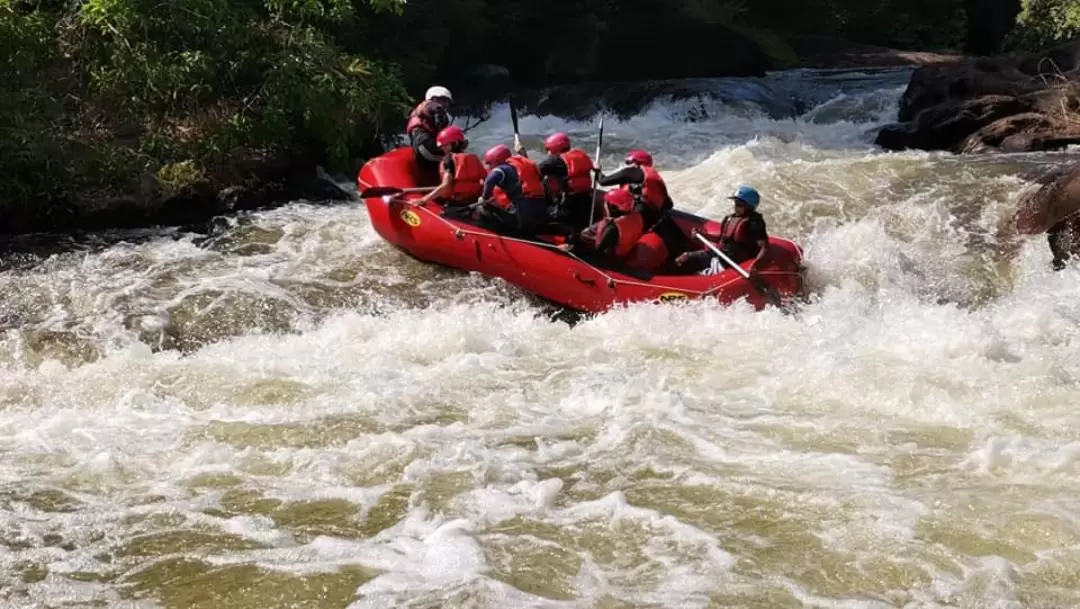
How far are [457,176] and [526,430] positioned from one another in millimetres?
3288

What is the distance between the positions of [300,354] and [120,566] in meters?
2.71

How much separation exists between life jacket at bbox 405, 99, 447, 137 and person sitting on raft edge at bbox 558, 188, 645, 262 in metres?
2.31

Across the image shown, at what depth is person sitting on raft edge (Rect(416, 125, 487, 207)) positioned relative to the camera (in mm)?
8641

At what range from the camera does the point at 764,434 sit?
5.80 meters

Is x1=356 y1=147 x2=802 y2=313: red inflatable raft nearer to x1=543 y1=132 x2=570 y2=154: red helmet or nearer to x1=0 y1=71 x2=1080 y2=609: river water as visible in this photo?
x1=0 y1=71 x2=1080 y2=609: river water

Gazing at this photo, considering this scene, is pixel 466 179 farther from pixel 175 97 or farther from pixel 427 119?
pixel 175 97

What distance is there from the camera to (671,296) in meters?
7.49

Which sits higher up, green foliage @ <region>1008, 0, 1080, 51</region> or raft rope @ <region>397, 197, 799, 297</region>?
green foliage @ <region>1008, 0, 1080, 51</region>

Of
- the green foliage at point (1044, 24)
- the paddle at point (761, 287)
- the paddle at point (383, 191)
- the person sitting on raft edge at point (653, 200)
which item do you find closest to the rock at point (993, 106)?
the green foliage at point (1044, 24)

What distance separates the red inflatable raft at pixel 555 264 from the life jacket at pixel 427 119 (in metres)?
0.71

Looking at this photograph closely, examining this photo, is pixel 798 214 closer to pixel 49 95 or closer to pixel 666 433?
pixel 666 433

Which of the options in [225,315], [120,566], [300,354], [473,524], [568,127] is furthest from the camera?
[568,127]

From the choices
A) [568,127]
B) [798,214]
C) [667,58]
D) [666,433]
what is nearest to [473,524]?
[666,433]

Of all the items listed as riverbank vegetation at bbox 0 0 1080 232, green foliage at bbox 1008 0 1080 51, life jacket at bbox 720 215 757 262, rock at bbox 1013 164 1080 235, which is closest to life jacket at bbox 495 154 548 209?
life jacket at bbox 720 215 757 262
